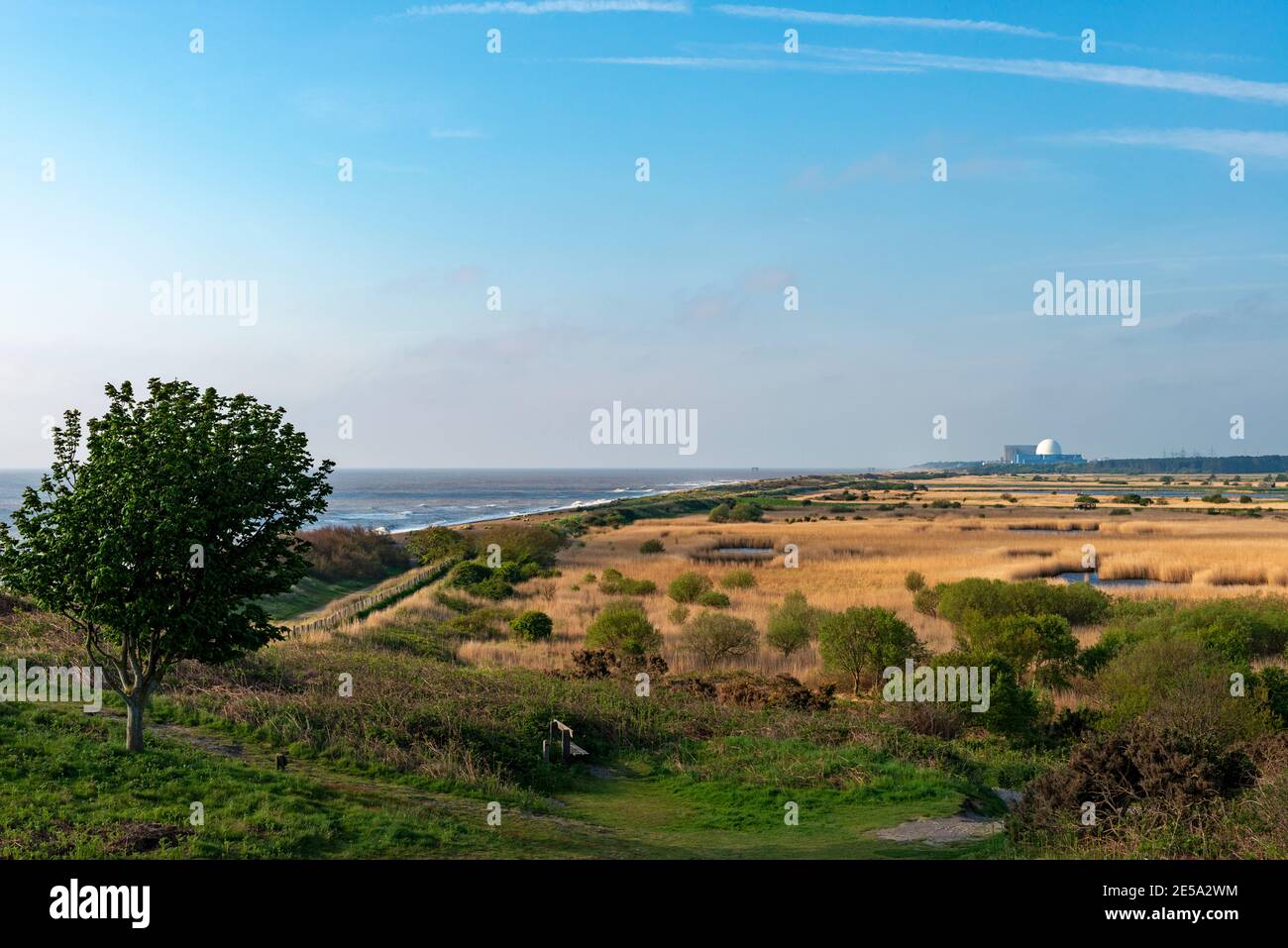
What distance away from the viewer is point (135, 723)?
14.1 meters

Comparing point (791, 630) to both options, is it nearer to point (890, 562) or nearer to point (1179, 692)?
point (1179, 692)

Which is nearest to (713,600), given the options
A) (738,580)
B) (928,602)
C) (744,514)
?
(738,580)

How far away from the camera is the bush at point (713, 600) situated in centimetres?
4444

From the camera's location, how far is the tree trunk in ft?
46.2

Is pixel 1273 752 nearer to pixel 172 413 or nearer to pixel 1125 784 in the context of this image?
pixel 1125 784

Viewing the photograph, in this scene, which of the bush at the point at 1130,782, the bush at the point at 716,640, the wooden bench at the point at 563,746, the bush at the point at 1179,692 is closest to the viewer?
the bush at the point at 1130,782

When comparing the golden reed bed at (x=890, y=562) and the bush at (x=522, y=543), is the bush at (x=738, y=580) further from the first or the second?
the bush at (x=522, y=543)

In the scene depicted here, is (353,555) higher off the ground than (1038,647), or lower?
higher

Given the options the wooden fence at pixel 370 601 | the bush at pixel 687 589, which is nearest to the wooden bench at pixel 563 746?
the wooden fence at pixel 370 601

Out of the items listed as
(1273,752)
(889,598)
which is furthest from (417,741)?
(889,598)

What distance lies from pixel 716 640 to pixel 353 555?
39.5 m

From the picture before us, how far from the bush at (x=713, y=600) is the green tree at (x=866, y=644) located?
54.3ft

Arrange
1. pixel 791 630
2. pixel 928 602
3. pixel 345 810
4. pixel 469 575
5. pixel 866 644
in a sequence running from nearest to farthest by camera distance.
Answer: pixel 345 810
pixel 866 644
pixel 791 630
pixel 928 602
pixel 469 575
